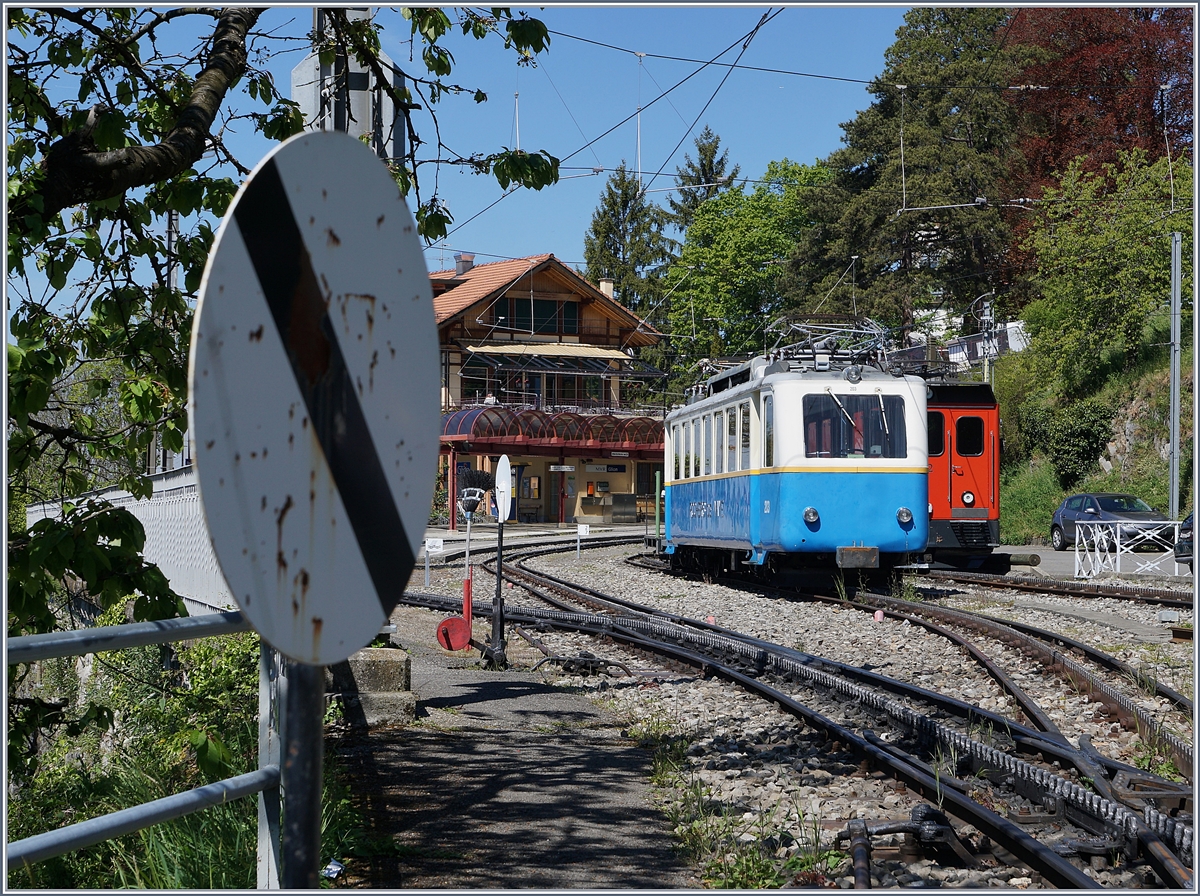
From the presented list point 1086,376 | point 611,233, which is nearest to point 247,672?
point 1086,376

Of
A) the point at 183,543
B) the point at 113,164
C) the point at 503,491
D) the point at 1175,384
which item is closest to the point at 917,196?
the point at 1175,384

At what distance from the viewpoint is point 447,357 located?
57156 millimetres

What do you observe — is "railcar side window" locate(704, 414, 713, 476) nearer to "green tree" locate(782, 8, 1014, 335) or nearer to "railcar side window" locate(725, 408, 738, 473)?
"railcar side window" locate(725, 408, 738, 473)

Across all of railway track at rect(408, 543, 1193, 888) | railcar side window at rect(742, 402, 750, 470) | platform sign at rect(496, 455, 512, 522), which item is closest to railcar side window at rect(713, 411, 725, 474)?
railcar side window at rect(742, 402, 750, 470)

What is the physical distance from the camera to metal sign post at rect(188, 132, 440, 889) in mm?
1854

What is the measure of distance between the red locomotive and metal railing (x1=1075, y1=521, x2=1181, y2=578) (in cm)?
182

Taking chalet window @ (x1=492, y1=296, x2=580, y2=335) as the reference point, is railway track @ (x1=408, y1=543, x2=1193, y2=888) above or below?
below

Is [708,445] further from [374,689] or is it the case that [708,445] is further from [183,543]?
[374,689]

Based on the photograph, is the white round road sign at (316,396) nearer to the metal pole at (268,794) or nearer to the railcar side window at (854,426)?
the metal pole at (268,794)

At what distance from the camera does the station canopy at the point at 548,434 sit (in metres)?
48.5

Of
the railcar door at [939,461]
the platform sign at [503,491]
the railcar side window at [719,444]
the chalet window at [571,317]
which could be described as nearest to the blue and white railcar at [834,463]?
the railcar side window at [719,444]

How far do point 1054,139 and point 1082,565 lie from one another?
95.7ft

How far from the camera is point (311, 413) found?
2.01m

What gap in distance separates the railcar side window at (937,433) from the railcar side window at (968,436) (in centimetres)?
26
